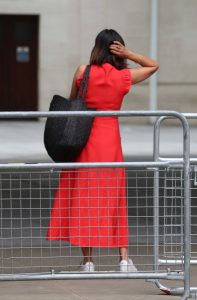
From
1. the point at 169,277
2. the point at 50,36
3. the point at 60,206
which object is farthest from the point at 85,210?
the point at 50,36

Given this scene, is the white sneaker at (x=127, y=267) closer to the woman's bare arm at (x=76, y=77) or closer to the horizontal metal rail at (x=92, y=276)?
the horizontal metal rail at (x=92, y=276)

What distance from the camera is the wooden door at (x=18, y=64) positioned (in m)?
25.5

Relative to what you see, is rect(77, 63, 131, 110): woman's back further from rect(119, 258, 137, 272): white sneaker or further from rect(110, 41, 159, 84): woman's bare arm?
rect(119, 258, 137, 272): white sneaker

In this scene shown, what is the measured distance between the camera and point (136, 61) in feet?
25.8

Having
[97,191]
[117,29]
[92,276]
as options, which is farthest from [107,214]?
[117,29]

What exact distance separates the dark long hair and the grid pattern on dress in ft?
2.78

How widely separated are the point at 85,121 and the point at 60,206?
2.05 ft

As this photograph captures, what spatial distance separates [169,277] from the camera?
7.16m

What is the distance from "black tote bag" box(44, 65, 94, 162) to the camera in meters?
7.54

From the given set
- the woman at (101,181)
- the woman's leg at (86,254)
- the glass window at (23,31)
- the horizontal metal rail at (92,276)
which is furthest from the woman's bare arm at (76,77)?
the glass window at (23,31)

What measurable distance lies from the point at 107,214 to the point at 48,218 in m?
0.43

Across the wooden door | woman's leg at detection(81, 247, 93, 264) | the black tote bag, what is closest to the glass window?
the wooden door

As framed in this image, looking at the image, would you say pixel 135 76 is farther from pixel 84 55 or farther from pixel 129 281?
pixel 84 55

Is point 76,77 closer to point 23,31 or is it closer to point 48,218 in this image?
point 48,218
